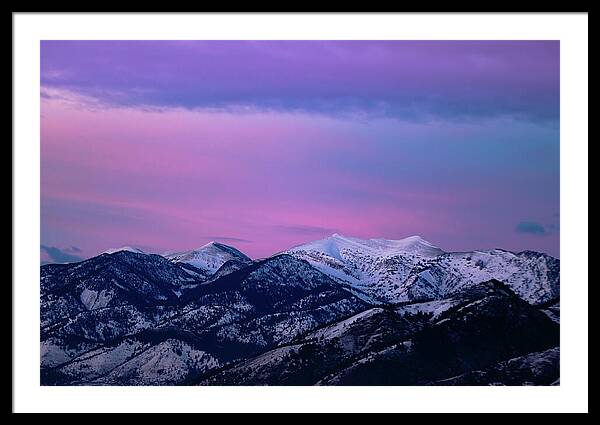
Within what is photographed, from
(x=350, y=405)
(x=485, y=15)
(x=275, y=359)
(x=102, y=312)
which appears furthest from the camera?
(x=102, y=312)

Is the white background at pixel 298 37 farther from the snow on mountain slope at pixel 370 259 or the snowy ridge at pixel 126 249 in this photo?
the snowy ridge at pixel 126 249

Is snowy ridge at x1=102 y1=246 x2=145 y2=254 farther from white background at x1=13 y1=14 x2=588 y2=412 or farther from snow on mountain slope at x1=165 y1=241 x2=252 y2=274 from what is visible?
white background at x1=13 y1=14 x2=588 y2=412

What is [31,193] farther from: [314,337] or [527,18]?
[314,337]

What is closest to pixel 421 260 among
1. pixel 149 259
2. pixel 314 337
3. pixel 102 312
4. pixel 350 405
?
pixel 314 337

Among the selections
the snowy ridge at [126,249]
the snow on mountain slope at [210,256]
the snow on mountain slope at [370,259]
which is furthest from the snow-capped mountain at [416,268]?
the snowy ridge at [126,249]

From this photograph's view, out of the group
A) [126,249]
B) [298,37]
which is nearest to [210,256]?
[126,249]

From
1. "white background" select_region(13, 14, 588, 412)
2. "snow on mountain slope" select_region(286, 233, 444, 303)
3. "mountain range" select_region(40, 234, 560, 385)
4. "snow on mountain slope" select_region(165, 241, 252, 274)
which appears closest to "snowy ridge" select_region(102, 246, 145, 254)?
"mountain range" select_region(40, 234, 560, 385)
